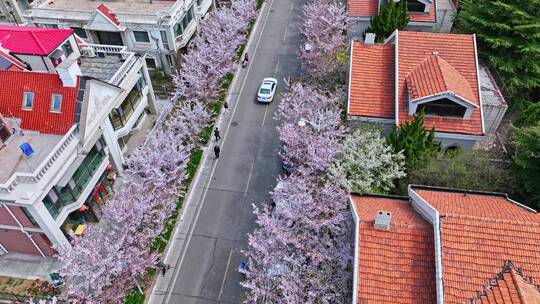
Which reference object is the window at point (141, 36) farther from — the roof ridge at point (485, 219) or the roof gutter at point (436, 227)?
the roof ridge at point (485, 219)

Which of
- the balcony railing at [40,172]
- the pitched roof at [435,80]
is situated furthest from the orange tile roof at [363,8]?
the balcony railing at [40,172]

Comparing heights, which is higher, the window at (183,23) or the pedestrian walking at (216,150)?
the window at (183,23)

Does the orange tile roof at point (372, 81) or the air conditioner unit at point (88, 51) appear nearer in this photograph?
the orange tile roof at point (372, 81)

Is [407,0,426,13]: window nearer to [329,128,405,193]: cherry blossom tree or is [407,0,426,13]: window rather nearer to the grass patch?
[329,128,405,193]: cherry blossom tree

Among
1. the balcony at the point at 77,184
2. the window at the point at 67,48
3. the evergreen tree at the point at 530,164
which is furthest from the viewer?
the window at the point at 67,48

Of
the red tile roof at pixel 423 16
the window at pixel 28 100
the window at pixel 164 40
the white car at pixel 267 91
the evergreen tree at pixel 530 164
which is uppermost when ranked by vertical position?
the red tile roof at pixel 423 16

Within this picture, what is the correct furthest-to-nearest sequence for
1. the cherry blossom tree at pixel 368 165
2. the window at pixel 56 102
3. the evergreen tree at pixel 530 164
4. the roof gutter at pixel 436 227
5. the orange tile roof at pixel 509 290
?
the window at pixel 56 102 < the cherry blossom tree at pixel 368 165 < the evergreen tree at pixel 530 164 < the roof gutter at pixel 436 227 < the orange tile roof at pixel 509 290
